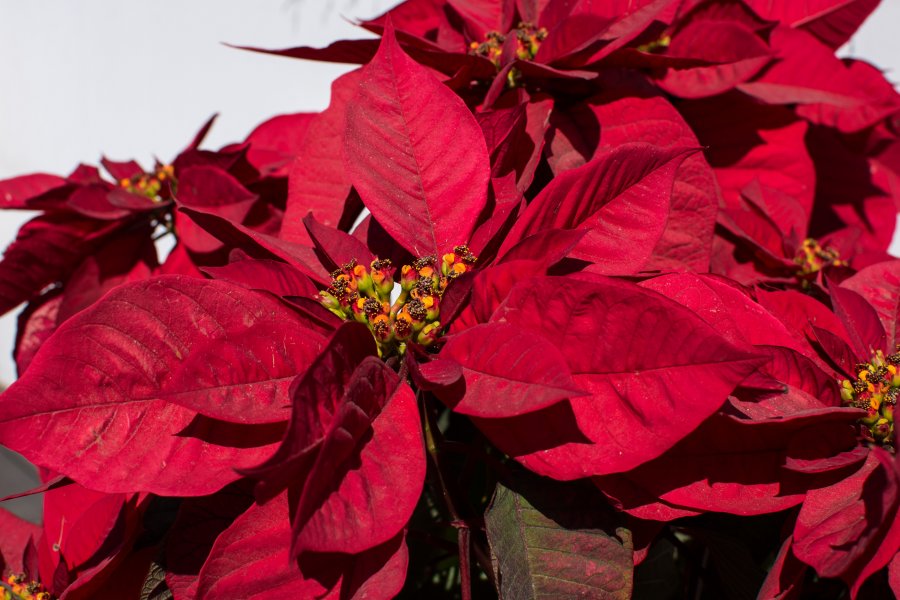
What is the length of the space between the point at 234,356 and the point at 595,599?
0.70 ft

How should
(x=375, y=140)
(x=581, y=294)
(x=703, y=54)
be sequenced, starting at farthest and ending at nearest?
(x=703, y=54)
(x=375, y=140)
(x=581, y=294)

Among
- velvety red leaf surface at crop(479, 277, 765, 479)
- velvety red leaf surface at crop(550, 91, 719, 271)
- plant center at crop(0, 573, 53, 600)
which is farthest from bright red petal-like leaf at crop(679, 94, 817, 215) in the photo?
plant center at crop(0, 573, 53, 600)

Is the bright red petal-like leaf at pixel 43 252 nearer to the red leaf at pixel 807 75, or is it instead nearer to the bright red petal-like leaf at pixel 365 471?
the bright red petal-like leaf at pixel 365 471

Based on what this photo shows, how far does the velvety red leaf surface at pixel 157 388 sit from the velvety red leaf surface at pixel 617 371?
114 millimetres

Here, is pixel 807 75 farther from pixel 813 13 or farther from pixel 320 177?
pixel 320 177

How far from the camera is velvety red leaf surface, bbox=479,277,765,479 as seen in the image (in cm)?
37

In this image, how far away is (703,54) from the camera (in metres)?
0.64

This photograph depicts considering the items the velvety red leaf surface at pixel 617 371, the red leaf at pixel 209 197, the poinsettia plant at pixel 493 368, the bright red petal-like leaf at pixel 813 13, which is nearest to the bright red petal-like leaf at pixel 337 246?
the poinsettia plant at pixel 493 368

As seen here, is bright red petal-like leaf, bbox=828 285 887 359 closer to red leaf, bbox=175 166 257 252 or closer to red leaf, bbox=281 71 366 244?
red leaf, bbox=281 71 366 244

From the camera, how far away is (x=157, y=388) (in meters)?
0.42

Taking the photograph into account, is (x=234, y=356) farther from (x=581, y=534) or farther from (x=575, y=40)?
(x=575, y=40)

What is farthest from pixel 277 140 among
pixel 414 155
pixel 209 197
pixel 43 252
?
pixel 414 155

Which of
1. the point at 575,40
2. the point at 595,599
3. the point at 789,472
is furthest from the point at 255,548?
the point at 575,40

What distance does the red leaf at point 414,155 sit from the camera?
1.61ft
